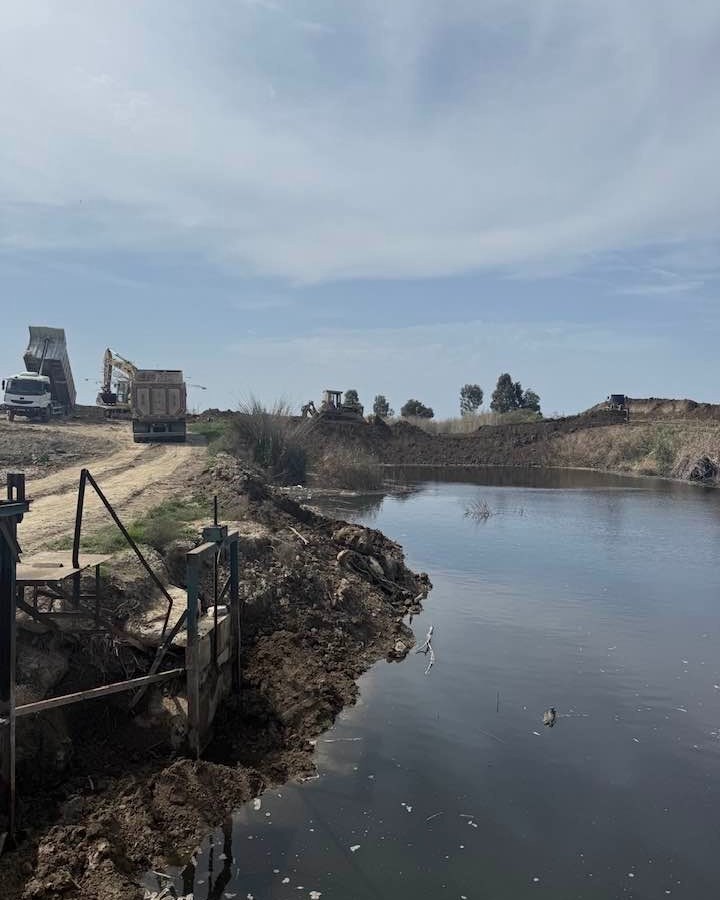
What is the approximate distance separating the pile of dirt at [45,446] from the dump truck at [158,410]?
1576mm

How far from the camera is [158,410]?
3375 centimetres

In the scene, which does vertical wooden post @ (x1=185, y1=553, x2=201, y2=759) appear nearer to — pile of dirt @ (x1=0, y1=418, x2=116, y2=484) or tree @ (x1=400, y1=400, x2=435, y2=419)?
pile of dirt @ (x1=0, y1=418, x2=116, y2=484)

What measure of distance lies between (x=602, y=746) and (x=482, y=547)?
578 inches

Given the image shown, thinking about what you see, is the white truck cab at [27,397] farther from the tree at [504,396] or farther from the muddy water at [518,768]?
the tree at [504,396]

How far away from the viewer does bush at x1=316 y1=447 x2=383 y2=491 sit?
39.8m

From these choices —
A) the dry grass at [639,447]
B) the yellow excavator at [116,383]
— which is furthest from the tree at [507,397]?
the yellow excavator at [116,383]

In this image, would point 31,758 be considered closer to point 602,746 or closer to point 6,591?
point 6,591

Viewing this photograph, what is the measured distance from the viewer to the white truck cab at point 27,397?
3819 cm

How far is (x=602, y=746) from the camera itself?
1000cm

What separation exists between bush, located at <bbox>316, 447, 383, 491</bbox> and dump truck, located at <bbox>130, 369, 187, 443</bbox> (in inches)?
335

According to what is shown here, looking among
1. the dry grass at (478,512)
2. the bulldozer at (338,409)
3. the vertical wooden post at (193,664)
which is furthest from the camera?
the bulldozer at (338,409)

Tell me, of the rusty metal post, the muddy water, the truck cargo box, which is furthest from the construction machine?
the rusty metal post

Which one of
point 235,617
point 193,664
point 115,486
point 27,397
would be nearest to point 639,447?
point 27,397

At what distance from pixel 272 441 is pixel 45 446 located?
437 inches
